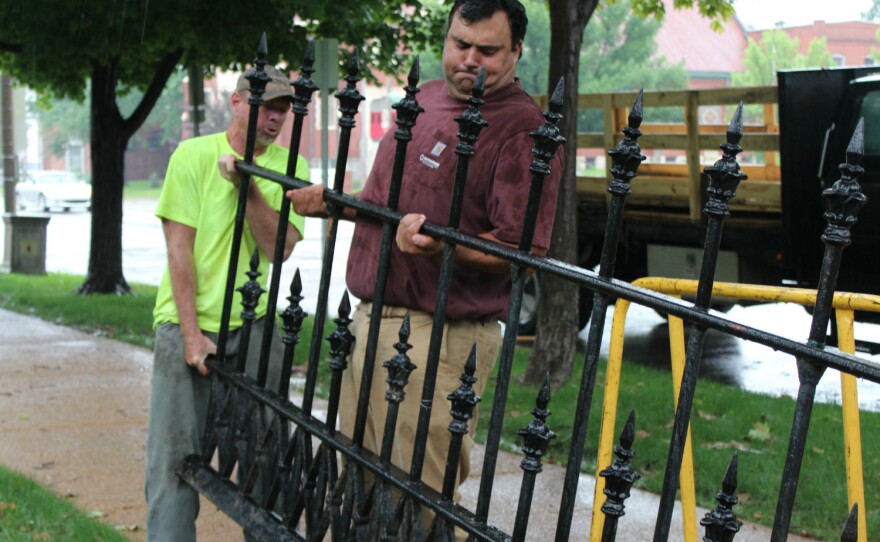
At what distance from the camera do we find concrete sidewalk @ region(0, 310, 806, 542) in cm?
515

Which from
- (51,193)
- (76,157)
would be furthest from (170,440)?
(76,157)

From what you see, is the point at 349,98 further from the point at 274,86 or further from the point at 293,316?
the point at 274,86

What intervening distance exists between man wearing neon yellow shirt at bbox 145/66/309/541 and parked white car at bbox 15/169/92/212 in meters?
36.7

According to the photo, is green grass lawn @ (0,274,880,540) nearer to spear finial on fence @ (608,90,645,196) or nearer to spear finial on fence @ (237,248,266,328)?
spear finial on fence @ (237,248,266,328)

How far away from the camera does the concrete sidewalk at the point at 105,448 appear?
5.15 m

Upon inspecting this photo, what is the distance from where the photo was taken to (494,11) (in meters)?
3.28

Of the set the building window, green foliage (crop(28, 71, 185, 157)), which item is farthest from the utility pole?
the building window

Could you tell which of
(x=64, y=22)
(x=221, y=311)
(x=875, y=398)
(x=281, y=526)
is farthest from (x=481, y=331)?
(x=64, y=22)

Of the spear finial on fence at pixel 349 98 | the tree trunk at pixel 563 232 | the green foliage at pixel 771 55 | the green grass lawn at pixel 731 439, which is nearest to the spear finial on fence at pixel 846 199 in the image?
the spear finial on fence at pixel 349 98

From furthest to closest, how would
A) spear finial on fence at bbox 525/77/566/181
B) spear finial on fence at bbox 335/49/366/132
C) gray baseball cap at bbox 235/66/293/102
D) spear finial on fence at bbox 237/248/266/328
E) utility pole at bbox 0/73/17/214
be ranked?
1. utility pole at bbox 0/73/17/214
2. gray baseball cap at bbox 235/66/293/102
3. spear finial on fence at bbox 237/248/266/328
4. spear finial on fence at bbox 335/49/366/132
5. spear finial on fence at bbox 525/77/566/181

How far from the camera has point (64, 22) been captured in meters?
11.6

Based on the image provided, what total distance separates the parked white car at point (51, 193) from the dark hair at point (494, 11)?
37.7 m

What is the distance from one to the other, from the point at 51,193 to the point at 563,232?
35.0 metres

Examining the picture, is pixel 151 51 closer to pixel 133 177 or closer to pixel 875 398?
pixel 875 398
